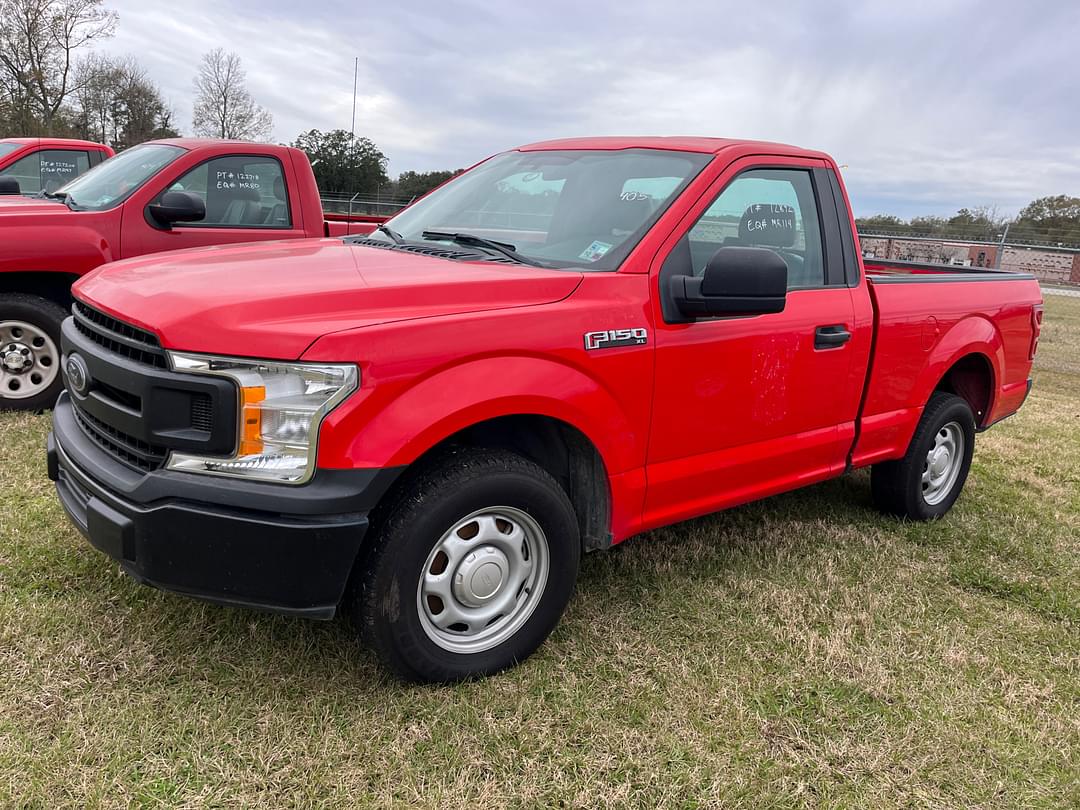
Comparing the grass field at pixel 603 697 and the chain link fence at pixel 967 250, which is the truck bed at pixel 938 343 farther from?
the chain link fence at pixel 967 250

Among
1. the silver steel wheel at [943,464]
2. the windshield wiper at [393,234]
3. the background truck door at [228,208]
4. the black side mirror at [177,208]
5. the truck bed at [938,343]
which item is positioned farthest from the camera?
the background truck door at [228,208]

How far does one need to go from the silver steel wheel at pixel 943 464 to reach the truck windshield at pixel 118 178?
5.38 meters

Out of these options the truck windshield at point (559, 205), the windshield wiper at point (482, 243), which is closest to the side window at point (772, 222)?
the truck windshield at point (559, 205)

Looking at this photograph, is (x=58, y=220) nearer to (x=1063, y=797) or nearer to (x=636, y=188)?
(x=636, y=188)

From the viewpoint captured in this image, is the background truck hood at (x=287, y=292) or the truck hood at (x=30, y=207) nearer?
the background truck hood at (x=287, y=292)

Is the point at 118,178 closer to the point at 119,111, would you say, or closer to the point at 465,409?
the point at 465,409

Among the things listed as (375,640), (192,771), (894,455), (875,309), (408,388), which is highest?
(875,309)

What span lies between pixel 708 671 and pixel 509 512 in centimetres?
98

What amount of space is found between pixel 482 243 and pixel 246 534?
1560mm

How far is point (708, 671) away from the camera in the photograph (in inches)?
119

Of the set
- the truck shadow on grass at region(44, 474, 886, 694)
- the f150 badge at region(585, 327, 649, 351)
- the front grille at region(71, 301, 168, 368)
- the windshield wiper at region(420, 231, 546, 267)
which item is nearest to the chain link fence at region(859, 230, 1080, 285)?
→ the truck shadow on grass at region(44, 474, 886, 694)

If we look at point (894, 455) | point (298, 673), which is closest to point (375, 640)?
point (298, 673)

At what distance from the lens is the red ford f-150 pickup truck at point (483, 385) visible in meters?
2.34

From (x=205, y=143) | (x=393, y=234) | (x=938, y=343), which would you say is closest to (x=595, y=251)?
(x=393, y=234)
